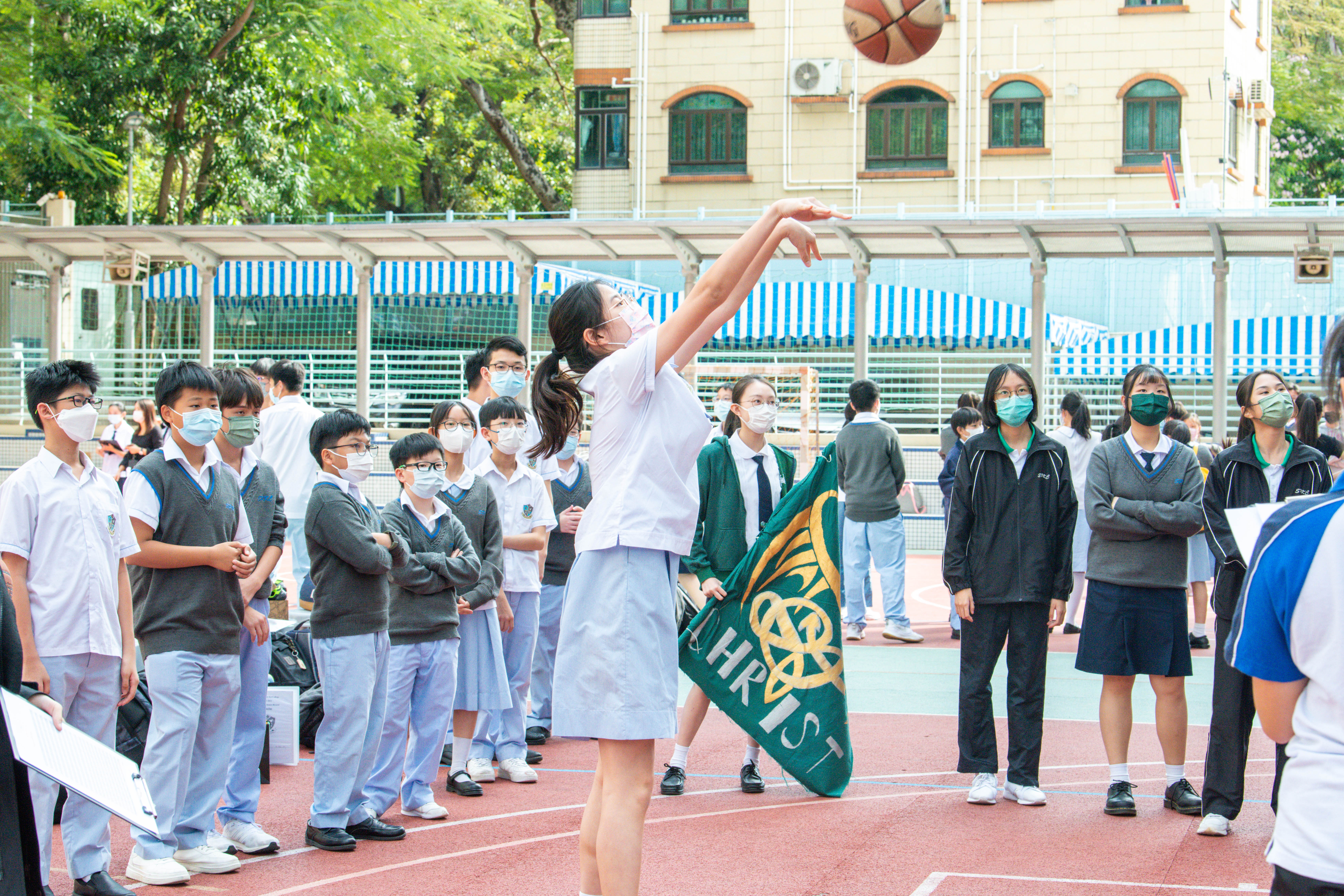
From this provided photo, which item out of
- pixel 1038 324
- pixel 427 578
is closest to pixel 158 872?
pixel 427 578

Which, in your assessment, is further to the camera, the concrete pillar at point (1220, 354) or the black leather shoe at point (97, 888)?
the concrete pillar at point (1220, 354)

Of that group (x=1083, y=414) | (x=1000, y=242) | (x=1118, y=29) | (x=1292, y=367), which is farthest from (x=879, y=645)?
(x=1118, y=29)

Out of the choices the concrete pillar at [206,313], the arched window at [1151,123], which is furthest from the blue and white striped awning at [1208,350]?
the concrete pillar at [206,313]

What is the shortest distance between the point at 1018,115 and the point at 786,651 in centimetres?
2264

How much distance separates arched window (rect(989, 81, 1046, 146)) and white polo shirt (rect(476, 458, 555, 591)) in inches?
859

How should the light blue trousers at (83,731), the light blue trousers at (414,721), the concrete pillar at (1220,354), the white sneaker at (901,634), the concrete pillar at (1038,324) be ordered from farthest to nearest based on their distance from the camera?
the concrete pillar at (1038,324) → the concrete pillar at (1220,354) → the white sneaker at (901,634) → the light blue trousers at (414,721) → the light blue trousers at (83,731)

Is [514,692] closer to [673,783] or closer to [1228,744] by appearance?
[673,783]

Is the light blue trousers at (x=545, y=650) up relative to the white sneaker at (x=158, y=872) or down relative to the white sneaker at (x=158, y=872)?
up

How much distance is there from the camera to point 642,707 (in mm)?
3672

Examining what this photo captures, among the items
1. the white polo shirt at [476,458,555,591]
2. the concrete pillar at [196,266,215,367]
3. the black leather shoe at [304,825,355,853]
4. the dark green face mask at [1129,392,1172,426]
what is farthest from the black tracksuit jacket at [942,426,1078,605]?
the concrete pillar at [196,266,215,367]

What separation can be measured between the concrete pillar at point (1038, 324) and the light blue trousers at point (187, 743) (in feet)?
33.5

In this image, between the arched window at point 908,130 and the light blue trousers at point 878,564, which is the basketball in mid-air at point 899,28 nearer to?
the light blue trousers at point 878,564

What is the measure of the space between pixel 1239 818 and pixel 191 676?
4.40 meters

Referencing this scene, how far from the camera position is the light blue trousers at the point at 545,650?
25.3 ft
